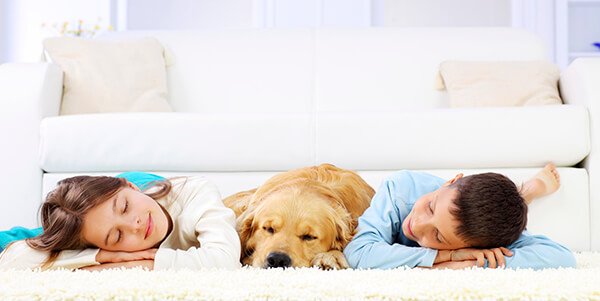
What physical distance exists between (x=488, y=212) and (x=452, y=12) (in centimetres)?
514

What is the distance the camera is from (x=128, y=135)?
218 centimetres

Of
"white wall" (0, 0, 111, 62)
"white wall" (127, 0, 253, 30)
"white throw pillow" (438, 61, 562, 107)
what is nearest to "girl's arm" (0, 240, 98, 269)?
"white throw pillow" (438, 61, 562, 107)

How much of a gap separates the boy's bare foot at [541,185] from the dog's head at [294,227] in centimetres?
67

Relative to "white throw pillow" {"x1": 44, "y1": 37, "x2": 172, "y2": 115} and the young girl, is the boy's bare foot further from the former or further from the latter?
"white throw pillow" {"x1": 44, "y1": 37, "x2": 172, "y2": 115}

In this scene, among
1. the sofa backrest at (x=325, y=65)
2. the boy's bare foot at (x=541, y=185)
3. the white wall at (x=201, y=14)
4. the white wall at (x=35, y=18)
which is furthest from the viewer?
the white wall at (x=201, y=14)

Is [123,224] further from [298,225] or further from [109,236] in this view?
[298,225]

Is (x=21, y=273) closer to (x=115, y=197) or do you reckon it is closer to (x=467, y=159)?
(x=115, y=197)

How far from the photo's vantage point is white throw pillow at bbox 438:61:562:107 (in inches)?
101

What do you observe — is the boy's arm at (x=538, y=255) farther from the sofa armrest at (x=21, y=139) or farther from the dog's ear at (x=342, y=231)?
the sofa armrest at (x=21, y=139)

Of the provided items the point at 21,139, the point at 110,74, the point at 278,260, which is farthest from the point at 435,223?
the point at 110,74

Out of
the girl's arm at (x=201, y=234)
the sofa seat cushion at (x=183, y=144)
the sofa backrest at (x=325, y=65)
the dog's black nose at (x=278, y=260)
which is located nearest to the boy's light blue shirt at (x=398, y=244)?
the dog's black nose at (x=278, y=260)

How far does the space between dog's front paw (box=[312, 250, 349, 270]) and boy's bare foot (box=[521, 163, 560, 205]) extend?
75 cm

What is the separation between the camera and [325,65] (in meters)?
2.93

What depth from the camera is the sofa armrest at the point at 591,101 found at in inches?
81.7
